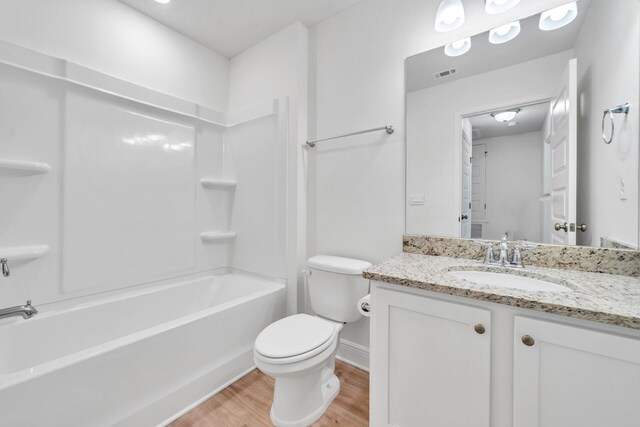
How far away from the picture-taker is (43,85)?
154cm

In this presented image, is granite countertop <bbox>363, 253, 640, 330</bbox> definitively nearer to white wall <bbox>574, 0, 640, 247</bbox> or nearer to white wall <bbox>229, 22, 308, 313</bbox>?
white wall <bbox>574, 0, 640, 247</bbox>

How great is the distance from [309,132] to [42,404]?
2022mm

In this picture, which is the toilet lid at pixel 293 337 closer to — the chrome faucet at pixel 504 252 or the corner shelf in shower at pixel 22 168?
the chrome faucet at pixel 504 252

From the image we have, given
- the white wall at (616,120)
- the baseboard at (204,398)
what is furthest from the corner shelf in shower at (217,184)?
the white wall at (616,120)

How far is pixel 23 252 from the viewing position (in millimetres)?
1443

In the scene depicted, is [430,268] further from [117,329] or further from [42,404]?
[117,329]

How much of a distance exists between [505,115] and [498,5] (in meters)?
0.54

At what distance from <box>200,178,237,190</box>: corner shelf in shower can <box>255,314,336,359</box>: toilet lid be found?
1389mm

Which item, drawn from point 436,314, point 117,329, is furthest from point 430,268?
point 117,329

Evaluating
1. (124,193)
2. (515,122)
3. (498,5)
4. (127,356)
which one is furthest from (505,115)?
(124,193)

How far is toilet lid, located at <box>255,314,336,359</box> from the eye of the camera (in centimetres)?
126

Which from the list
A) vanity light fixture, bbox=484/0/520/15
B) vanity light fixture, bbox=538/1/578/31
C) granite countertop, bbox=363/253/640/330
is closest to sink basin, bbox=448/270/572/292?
granite countertop, bbox=363/253/640/330

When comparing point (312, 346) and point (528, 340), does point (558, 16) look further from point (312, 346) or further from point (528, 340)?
point (312, 346)

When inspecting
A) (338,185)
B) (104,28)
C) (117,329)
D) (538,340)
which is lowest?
(117,329)
